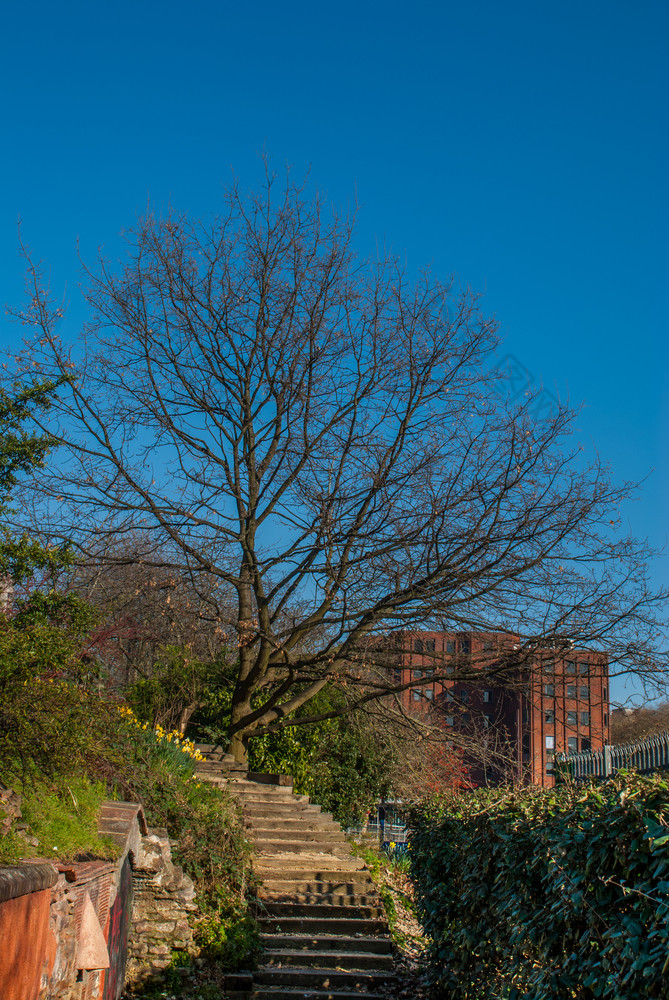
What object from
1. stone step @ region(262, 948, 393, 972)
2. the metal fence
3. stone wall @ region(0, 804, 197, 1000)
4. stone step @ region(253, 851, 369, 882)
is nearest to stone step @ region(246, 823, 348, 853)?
stone step @ region(253, 851, 369, 882)

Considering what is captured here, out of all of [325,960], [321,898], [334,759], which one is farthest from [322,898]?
[334,759]

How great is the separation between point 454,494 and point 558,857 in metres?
7.11

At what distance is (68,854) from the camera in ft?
17.1

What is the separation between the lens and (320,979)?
7.90 m

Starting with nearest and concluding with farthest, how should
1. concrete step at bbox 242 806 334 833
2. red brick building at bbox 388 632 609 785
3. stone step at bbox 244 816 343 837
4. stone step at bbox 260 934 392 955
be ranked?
stone step at bbox 260 934 392 955
stone step at bbox 244 816 343 837
concrete step at bbox 242 806 334 833
red brick building at bbox 388 632 609 785

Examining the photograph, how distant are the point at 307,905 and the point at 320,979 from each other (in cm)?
140

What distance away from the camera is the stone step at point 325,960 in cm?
824

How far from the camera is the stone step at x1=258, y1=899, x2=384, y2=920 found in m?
9.12

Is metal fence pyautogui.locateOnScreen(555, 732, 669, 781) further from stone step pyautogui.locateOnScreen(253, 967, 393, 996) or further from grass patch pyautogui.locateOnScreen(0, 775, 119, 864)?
grass patch pyautogui.locateOnScreen(0, 775, 119, 864)

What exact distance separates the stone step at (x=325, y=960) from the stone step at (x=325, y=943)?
147 millimetres

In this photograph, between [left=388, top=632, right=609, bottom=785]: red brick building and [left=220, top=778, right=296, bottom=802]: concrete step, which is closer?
[left=388, top=632, right=609, bottom=785]: red brick building

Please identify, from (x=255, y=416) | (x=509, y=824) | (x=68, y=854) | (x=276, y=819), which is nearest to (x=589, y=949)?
(x=509, y=824)

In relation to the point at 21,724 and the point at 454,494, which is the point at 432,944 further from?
the point at 454,494

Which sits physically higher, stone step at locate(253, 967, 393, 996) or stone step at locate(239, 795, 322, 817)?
stone step at locate(239, 795, 322, 817)
